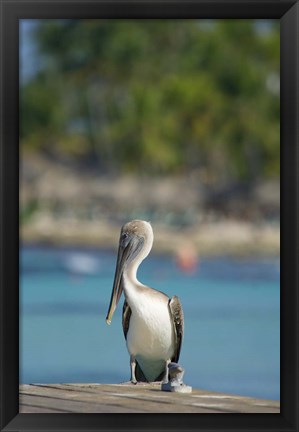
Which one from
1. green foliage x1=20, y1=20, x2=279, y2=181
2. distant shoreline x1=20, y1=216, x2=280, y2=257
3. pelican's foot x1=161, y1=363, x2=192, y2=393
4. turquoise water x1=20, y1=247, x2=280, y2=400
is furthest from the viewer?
green foliage x1=20, y1=20, x2=279, y2=181

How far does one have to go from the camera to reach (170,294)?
11.3 metres

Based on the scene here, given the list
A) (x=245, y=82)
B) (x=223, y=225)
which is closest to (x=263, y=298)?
(x=223, y=225)

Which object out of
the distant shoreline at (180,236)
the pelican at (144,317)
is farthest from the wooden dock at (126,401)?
the distant shoreline at (180,236)

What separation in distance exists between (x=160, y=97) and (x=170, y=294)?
130 inches

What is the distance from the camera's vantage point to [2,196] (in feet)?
6.20

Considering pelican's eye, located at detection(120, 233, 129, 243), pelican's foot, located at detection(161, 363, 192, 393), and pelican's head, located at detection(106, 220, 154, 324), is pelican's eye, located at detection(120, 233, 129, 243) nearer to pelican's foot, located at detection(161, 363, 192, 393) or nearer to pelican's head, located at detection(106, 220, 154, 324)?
pelican's head, located at detection(106, 220, 154, 324)

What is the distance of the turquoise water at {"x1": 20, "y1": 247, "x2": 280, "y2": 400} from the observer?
33.6ft

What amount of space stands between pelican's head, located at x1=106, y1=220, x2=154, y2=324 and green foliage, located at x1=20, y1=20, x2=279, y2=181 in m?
9.69

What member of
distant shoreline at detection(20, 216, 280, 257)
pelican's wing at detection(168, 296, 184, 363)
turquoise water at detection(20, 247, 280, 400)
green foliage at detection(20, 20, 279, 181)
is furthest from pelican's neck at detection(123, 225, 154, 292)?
green foliage at detection(20, 20, 279, 181)

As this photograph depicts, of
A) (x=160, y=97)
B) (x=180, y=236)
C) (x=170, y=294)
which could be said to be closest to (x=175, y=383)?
(x=170, y=294)

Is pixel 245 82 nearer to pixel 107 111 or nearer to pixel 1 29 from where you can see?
pixel 107 111

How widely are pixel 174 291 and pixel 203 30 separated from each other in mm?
3813

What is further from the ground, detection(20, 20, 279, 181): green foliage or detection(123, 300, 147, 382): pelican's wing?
detection(20, 20, 279, 181): green foliage

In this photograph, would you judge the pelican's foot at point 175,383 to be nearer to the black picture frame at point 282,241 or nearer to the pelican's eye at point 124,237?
the black picture frame at point 282,241
